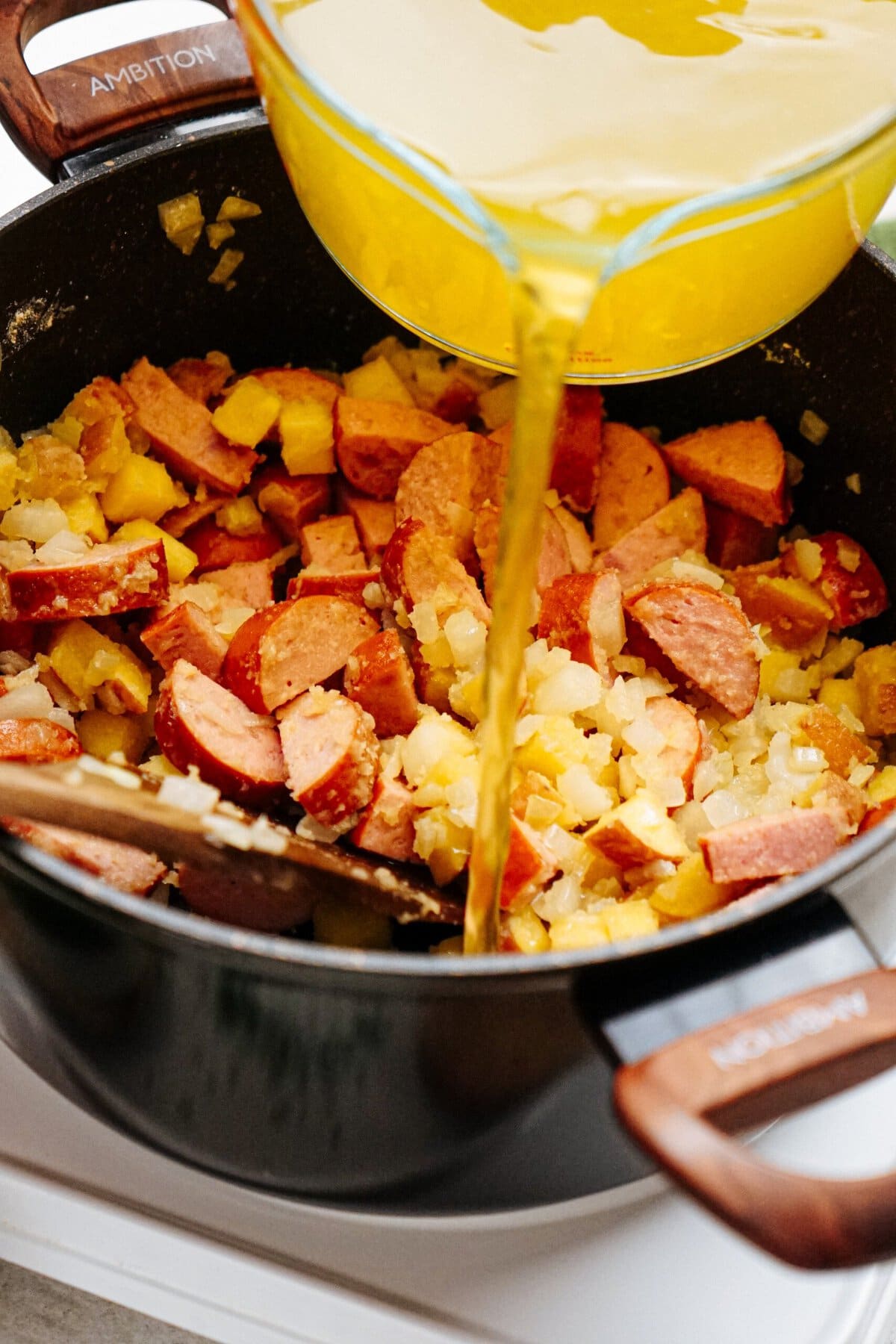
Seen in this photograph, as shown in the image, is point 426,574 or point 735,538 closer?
point 426,574

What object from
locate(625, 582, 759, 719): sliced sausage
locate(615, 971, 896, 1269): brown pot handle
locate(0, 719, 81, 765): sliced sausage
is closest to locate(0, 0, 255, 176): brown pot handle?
locate(0, 719, 81, 765): sliced sausage

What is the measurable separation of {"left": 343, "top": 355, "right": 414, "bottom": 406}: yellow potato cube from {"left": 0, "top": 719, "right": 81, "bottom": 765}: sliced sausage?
0.55 m

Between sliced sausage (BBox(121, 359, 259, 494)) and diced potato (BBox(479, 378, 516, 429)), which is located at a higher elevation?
sliced sausage (BBox(121, 359, 259, 494))

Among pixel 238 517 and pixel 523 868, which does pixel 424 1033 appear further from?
pixel 238 517

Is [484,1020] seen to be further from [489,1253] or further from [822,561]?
[822,561]

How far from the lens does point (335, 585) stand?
141 centimetres

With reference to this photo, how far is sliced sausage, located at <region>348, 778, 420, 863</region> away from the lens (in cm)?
118

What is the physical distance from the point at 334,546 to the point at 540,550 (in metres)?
0.24

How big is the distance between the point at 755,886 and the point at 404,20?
0.73 meters

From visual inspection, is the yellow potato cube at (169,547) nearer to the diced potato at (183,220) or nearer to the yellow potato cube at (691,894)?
the diced potato at (183,220)

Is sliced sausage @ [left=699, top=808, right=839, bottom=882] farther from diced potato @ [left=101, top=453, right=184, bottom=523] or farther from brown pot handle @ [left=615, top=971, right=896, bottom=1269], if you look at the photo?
diced potato @ [left=101, top=453, right=184, bottom=523]

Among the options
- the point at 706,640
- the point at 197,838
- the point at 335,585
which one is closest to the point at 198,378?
the point at 335,585

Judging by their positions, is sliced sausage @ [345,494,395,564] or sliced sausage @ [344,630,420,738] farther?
sliced sausage @ [345,494,395,564]

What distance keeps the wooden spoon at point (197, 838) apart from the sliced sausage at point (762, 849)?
0.77 ft
